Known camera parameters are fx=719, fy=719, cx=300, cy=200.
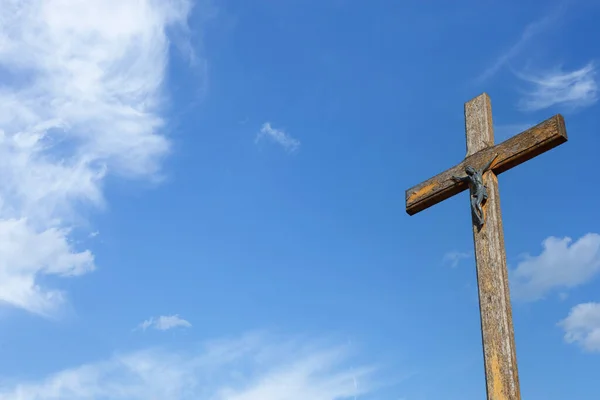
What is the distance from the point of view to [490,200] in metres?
6.63

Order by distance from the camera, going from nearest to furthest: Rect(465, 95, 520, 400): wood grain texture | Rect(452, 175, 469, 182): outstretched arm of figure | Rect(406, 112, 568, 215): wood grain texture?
Rect(465, 95, 520, 400): wood grain texture → Rect(406, 112, 568, 215): wood grain texture → Rect(452, 175, 469, 182): outstretched arm of figure

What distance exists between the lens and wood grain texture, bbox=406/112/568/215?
654 centimetres

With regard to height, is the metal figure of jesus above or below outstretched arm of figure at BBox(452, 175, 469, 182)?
below

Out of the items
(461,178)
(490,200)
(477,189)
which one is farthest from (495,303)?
(461,178)

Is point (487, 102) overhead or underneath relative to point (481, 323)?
overhead

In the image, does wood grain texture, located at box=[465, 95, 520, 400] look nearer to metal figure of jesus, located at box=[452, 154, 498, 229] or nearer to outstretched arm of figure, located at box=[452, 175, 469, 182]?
metal figure of jesus, located at box=[452, 154, 498, 229]

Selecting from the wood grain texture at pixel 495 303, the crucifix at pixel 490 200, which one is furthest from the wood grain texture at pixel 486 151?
the wood grain texture at pixel 495 303

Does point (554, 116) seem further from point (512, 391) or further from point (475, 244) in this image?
point (512, 391)

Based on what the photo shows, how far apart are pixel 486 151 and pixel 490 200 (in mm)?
591

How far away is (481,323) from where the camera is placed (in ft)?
19.7

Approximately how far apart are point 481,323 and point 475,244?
81 cm

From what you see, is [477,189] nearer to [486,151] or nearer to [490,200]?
[490,200]

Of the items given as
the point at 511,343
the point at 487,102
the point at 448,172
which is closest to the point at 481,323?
the point at 511,343

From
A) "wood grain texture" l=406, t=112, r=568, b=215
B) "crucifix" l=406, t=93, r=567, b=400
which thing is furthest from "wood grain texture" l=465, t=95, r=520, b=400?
"wood grain texture" l=406, t=112, r=568, b=215
